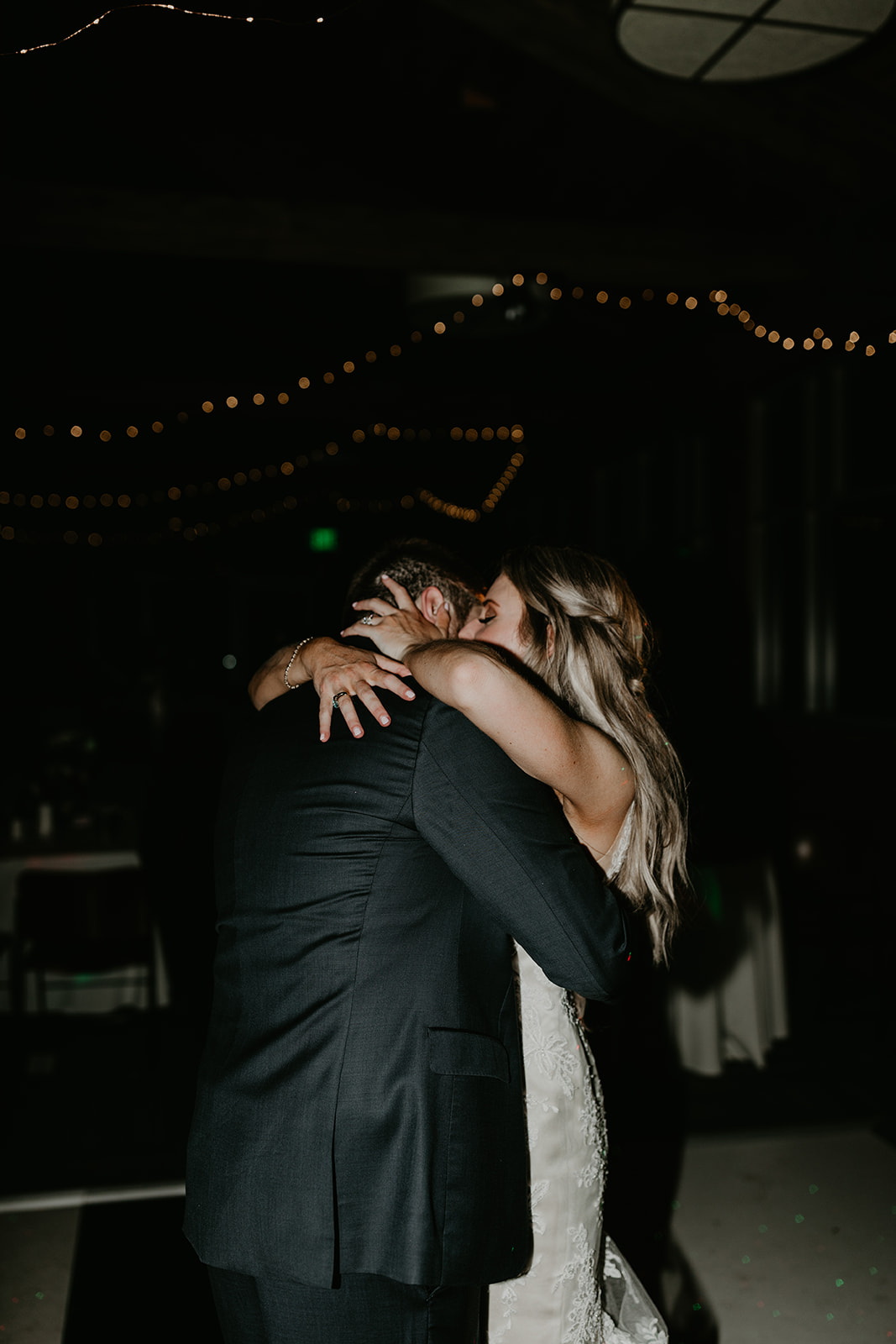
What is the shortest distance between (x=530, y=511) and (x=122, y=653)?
6.87m

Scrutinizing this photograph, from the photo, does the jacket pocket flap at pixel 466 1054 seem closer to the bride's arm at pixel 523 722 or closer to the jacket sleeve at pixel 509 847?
the jacket sleeve at pixel 509 847

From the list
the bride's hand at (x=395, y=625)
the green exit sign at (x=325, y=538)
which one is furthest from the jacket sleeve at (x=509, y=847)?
the green exit sign at (x=325, y=538)

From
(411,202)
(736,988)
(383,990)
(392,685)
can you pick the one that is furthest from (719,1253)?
(411,202)

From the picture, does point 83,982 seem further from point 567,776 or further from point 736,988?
point 567,776

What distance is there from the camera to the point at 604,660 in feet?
5.03

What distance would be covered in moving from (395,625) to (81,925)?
2.76m

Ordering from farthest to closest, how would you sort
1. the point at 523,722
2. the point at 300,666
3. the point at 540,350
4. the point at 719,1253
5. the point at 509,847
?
1. the point at 540,350
2. the point at 719,1253
3. the point at 300,666
4. the point at 523,722
5. the point at 509,847

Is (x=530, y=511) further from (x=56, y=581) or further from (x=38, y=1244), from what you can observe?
(x=38, y=1244)

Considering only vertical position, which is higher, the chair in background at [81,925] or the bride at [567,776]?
the bride at [567,776]

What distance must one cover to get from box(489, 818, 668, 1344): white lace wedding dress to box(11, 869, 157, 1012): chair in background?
2.62 m

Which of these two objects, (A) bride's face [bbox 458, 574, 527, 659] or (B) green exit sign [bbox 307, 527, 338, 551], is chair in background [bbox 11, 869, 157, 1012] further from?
(B) green exit sign [bbox 307, 527, 338, 551]

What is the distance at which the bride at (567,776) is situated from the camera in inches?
53.7

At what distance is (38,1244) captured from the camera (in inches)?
104

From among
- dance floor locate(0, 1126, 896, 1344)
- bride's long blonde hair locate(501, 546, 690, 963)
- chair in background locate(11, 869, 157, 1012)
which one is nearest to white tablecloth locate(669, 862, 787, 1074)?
dance floor locate(0, 1126, 896, 1344)
